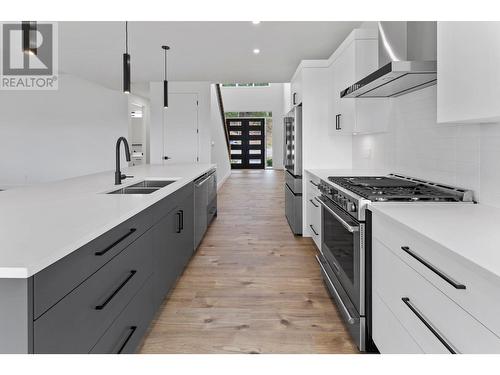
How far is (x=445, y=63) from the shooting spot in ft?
5.77

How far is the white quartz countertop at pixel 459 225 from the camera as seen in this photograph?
104 cm

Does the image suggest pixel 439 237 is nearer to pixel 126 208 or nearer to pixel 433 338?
pixel 433 338

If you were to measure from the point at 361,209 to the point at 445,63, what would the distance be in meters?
0.82

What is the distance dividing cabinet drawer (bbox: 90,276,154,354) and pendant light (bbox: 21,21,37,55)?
1.45 meters

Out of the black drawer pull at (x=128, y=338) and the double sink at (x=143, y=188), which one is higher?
the double sink at (x=143, y=188)

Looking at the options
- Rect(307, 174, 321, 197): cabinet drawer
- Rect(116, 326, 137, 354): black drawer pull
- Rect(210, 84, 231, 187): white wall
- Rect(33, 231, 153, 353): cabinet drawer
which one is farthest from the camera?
Rect(210, 84, 231, 187): white wall

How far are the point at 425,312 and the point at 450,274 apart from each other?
→ 0.26 m

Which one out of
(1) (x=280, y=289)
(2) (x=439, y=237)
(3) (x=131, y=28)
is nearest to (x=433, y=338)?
(2) (x=439, y=237)

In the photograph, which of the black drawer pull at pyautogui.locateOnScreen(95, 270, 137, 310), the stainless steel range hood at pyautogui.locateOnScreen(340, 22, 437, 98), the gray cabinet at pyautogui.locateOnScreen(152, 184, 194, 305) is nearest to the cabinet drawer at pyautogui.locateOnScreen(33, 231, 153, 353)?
the black drawer pull at pyautogui.locateOnScreen(95, 270, 137, 310)

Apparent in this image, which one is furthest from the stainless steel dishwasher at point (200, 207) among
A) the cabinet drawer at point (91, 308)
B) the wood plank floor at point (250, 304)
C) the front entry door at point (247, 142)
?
the front entry door at point (247, 142)

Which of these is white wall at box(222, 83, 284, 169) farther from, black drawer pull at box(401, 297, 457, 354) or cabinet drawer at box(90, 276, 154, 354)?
black drawer pull at box(401, 297, 457, 354)

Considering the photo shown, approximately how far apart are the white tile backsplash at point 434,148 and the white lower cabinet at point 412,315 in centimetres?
64

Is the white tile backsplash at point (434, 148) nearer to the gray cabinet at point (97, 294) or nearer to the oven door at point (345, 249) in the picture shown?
the oven door at point (345, 249)

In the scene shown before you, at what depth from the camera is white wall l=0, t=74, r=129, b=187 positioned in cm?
840
